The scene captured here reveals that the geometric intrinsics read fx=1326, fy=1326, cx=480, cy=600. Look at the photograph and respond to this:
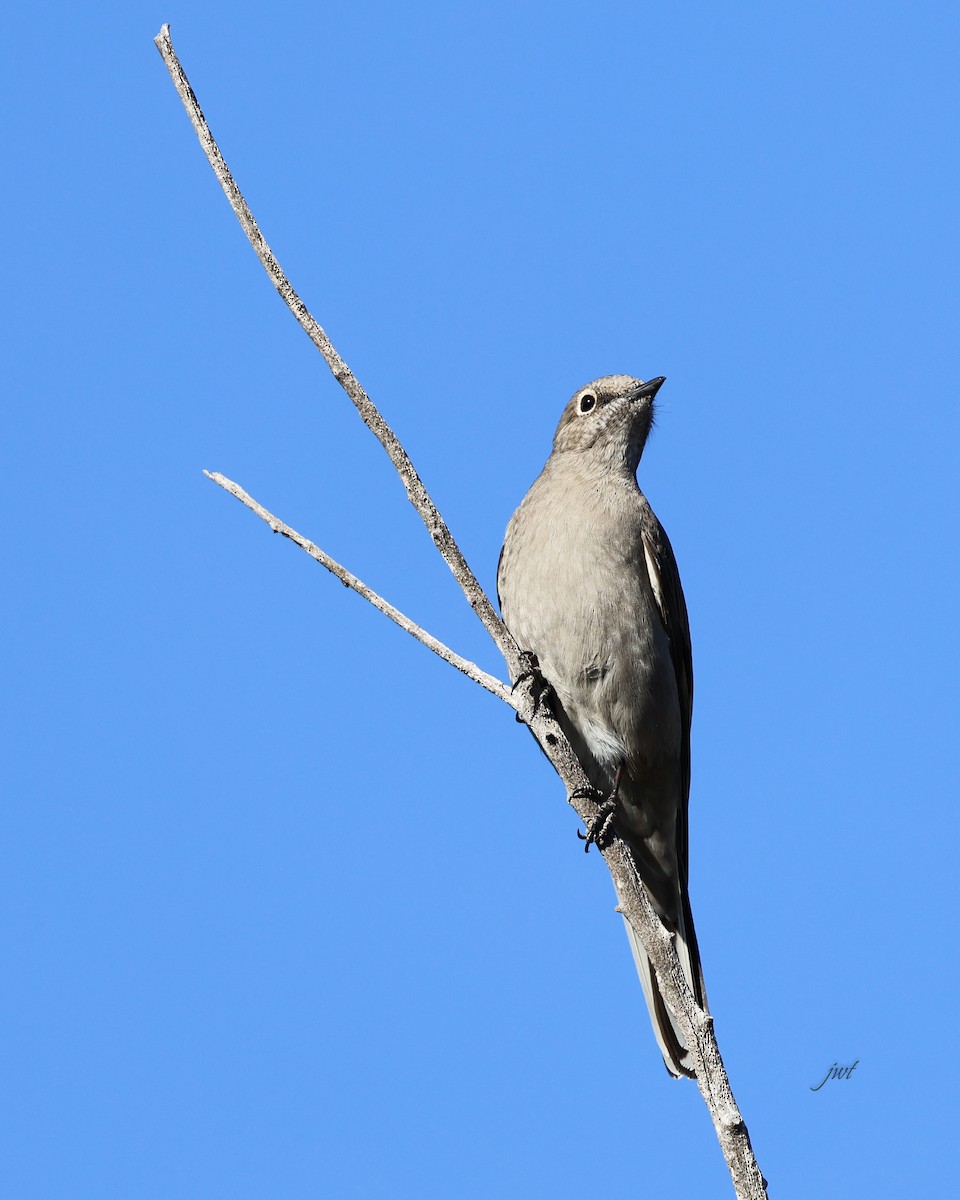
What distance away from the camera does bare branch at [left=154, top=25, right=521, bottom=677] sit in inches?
213

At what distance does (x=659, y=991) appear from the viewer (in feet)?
25.1

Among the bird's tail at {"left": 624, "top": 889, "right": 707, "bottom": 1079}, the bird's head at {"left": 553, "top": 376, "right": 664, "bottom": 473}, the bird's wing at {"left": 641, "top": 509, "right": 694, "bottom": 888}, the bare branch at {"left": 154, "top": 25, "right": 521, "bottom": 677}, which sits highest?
the bird's head at {"left": 553, "top": 376, "right": 664, "bottom": 473}

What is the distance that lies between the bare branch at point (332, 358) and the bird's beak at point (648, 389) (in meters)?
4.46

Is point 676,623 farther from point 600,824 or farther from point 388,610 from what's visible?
point 388,610

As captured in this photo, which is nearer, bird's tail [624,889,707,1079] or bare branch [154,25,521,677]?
bare branch [154,25,521,677]

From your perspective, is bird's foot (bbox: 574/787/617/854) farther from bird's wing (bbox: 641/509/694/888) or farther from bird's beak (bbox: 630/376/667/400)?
bird's beak (bbox: 630/376/667/400)

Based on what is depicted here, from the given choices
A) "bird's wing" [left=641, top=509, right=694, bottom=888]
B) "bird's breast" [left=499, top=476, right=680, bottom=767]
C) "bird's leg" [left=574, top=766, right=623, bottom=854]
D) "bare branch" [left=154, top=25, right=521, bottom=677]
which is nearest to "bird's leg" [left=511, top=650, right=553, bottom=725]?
"bird's breast" [left=499, top=476, right=680, bottom=767]

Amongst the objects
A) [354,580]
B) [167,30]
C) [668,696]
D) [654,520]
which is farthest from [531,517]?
[167,30]

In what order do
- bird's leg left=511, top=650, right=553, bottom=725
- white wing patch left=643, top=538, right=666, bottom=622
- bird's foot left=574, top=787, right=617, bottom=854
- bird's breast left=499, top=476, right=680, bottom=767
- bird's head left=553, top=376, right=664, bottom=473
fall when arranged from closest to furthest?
bird's foot left=574, top=787, right=617, bottom=854 < bird's leg left=511, top=650, right=553, bottom=725 < bird's breast left=499, top=476, right=680, bottom=767 < white wing patch left=643, top=538, right=666, bottom=622 < bird's head left=553, top=376, right=664, bottom=473

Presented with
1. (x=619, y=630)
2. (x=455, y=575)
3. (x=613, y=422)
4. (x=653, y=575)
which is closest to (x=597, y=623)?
(x=619, y=630)

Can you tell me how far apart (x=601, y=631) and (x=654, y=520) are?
4.06ft

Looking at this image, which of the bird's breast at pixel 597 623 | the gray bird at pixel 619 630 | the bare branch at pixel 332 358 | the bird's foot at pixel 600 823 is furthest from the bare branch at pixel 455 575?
the bird's breast at pixel 597 623

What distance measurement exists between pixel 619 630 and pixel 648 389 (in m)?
2.13

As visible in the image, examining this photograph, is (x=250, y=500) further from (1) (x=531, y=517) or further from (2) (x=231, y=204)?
(1) (x=531, y=517)
